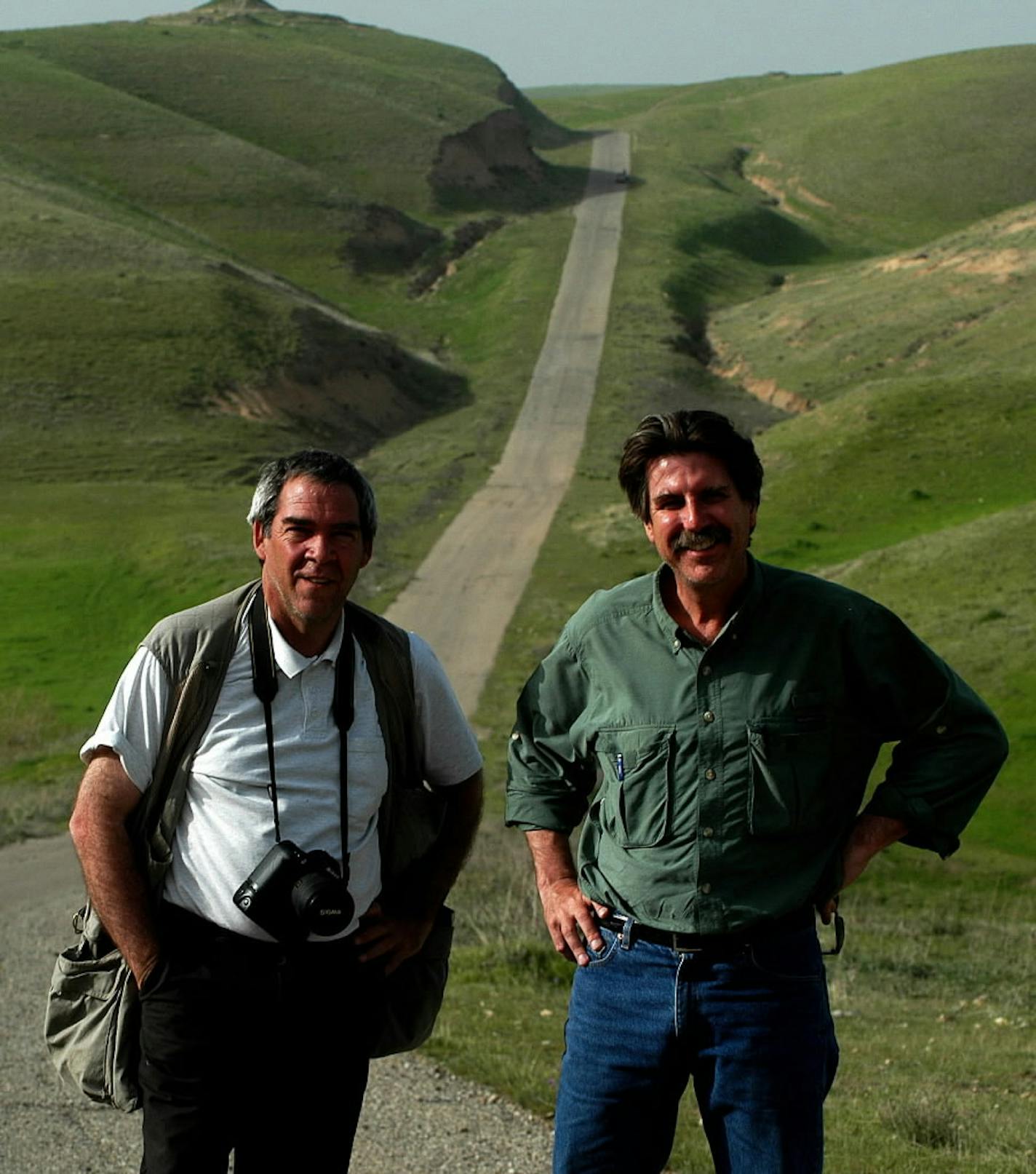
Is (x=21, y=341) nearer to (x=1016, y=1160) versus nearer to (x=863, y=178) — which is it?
(x=1016, y=1160)

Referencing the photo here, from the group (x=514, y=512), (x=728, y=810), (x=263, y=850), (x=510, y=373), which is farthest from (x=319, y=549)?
(x=510, y=373)

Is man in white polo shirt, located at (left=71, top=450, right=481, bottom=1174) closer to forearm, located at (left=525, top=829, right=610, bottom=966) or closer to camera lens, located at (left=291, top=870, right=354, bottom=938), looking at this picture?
camera lens, located at (left=291, top=870, right=354, bottom=938)

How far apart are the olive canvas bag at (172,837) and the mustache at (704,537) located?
2.95 ft

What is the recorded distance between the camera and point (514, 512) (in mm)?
44781

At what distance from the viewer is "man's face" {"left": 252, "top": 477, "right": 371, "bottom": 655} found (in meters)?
4.43

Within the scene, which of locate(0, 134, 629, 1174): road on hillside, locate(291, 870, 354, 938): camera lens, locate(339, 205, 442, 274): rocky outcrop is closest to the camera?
locate(291, 870, 354, 938): camera lens

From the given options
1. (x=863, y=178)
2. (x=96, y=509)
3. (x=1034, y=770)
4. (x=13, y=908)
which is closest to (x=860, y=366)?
(x=96, y=509)

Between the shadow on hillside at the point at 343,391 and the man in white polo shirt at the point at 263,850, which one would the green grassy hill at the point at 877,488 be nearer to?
the man in white polo shirt at the point at 263,850

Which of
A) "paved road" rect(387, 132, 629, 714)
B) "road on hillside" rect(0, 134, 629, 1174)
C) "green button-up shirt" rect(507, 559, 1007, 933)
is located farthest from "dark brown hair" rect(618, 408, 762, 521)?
"paved road" rect(387, 132, 629, 714)

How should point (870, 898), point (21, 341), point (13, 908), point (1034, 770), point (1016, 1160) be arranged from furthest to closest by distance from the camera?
point (21, 341)
point (1034, 770)
point (870, 898)
point (13, 908)
point (1016, 1160)

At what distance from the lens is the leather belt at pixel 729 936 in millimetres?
4258

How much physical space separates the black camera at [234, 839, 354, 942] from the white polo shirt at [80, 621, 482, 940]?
87mm

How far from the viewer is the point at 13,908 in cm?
1684

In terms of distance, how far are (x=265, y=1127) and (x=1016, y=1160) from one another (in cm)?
319
